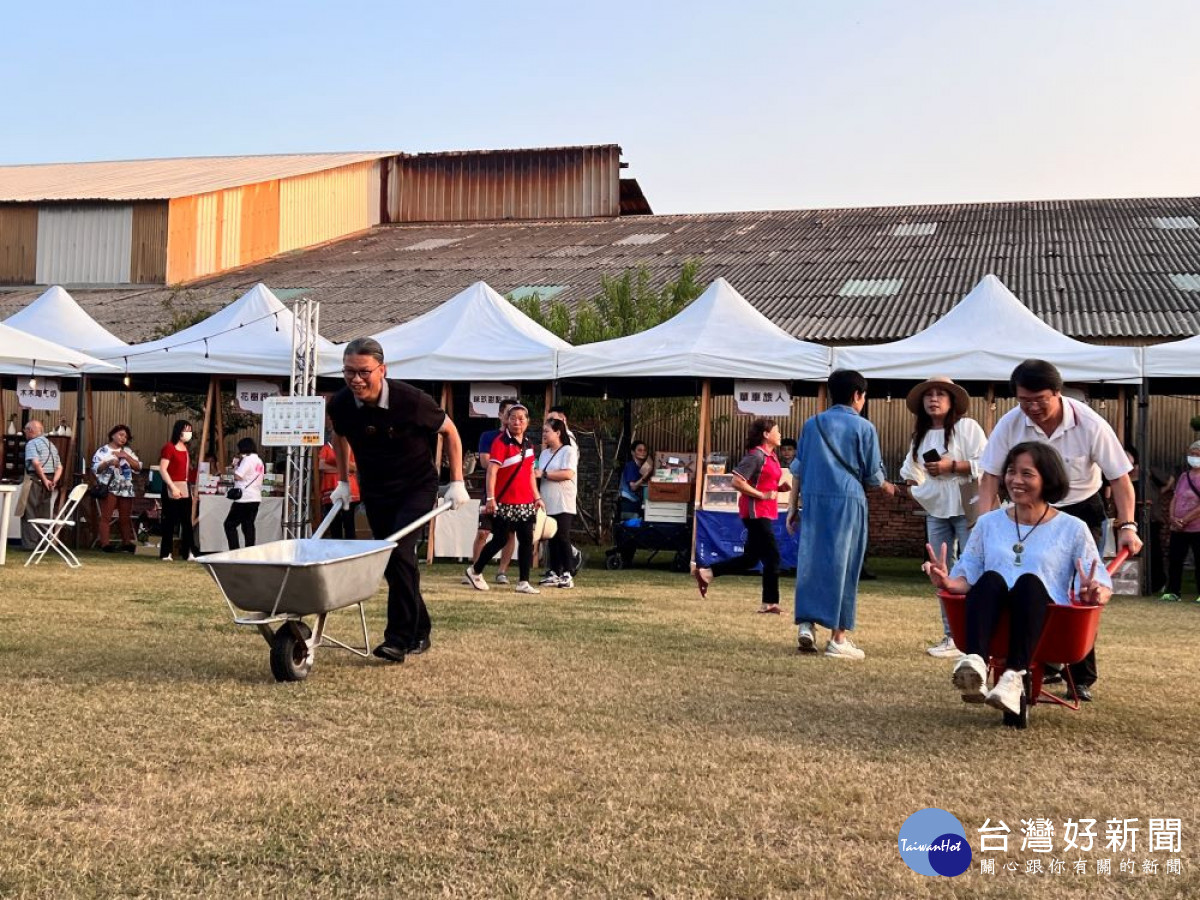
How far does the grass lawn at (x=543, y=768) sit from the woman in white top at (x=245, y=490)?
6.76m

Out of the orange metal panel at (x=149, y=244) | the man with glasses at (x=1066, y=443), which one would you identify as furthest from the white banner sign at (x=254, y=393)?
the orange metal panel at (x=149, y=244)

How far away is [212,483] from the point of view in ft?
53.3

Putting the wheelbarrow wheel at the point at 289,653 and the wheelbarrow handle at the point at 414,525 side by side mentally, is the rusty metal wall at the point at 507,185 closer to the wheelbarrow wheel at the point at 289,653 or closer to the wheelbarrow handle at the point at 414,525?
Answer: the wheelbarrow handle at the point at 414,525

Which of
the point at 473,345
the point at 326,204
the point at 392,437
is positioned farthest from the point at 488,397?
the point at 326,204

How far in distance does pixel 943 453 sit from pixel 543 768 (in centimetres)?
472

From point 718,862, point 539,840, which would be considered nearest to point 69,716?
point 539,840

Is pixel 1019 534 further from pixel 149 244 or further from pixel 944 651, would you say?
pixel 149 244

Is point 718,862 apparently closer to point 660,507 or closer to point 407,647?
point 407,647

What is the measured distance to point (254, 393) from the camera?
54.6 ft

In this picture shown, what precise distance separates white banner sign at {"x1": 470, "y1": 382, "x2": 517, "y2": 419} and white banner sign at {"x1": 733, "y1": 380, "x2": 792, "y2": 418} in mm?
3004

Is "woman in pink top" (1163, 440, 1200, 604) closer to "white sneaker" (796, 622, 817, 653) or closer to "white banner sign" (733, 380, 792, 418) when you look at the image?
"white banner sign" (733, 380, 792, 418)

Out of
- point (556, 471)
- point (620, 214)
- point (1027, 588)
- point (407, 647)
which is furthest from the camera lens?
point (620, 214)

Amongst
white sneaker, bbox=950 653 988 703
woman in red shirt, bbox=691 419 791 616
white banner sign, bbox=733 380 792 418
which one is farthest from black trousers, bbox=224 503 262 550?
white sneaker, bbox=950 653 988 703

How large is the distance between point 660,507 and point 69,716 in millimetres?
11181
